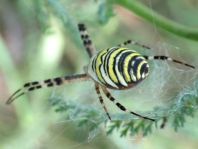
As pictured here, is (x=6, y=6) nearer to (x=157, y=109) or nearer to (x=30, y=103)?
(x=30, y=103)

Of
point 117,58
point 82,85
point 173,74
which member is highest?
point 117,58

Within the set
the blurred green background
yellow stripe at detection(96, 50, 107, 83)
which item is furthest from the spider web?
yellow stripe at detection(96, 50, 107, 83)

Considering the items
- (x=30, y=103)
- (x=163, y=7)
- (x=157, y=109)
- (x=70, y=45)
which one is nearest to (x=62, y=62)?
(x=70, y=45)

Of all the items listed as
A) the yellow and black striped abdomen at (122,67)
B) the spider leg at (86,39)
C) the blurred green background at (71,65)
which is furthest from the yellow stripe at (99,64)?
the spider leg at (86,39)

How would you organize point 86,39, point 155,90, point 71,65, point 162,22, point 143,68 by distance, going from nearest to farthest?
point 143,68
point 162,22
point 155,90
point 86,39
point 71,65

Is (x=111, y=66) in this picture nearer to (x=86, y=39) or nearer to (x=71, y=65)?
(x=86, y=39)

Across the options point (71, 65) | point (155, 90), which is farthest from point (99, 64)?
point (71, 65)
